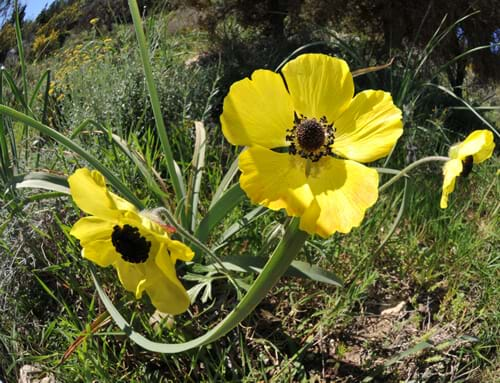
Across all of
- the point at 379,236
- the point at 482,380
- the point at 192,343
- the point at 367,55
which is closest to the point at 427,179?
the point at 379,236

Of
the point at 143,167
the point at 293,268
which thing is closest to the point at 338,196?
the point at 293,268

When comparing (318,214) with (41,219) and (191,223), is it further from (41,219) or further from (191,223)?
(41,219)

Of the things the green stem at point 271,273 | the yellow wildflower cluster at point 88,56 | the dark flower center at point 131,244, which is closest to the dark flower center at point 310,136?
the green stem at point 271,273

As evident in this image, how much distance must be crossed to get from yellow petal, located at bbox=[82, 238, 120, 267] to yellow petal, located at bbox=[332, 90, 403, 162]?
1.79 ft

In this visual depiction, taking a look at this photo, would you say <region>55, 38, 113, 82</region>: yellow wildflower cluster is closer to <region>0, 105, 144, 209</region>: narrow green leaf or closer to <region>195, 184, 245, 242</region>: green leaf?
<region>0, 105, 144, 209</region>: narrow green leaf

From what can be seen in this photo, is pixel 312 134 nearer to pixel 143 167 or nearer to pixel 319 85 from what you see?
pixel 319 85

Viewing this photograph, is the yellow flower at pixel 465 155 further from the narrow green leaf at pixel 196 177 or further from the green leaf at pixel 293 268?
the narrow green leaf at pixel 196 177

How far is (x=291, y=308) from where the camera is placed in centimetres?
160

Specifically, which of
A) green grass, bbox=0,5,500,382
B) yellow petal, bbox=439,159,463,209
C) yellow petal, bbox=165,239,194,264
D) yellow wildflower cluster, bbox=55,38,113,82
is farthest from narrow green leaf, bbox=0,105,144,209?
yellow wildflower cluster, bbox=55,38,113,82

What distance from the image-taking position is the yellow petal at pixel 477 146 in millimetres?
1105

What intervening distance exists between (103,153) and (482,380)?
4.96ft

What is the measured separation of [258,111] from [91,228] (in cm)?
43

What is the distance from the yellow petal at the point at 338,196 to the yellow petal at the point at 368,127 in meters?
0.04

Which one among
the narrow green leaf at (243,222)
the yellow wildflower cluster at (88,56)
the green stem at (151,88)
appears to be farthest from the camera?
the yellow wildflower cluster at (88,56)
